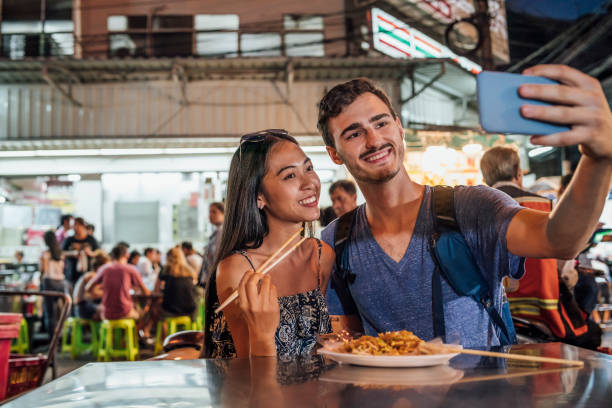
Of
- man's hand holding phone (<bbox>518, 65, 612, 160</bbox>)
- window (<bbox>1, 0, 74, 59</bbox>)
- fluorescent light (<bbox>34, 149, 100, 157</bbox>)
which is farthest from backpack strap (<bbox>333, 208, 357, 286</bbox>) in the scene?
window (<bbox>1, 0, 74, 59</bbox>)

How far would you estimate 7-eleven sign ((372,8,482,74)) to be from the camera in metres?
10.3

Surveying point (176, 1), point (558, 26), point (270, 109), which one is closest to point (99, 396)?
point (270, 109)

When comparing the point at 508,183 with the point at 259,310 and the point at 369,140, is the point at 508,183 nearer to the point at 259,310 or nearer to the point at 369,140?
the point at 369,140

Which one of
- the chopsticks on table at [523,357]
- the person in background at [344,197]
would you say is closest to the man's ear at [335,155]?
the chopsticks on table at [523,357]

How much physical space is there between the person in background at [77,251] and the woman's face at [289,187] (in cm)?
762

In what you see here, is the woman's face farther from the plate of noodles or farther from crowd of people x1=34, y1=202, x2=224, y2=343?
crowd of people x1=34, y1=202, x2=224, y2=343

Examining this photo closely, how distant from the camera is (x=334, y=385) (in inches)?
43.6

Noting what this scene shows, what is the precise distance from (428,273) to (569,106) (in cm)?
99

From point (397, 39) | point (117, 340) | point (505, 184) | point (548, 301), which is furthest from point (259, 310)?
point (397, 39)

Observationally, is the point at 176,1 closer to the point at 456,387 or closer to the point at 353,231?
the point at 353,231

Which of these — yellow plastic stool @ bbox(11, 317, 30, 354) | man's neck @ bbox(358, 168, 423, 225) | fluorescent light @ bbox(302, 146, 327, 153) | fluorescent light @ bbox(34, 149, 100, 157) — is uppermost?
fluorescent light @ bbox(34, 149, 100, 157)

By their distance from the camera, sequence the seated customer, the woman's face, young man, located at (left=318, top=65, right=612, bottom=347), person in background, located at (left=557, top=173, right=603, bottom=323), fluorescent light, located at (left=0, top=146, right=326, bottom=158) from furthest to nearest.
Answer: fluorescent light, located at (left=0, top=146, right=326, bottom=158), the seated customer, person in background, located at (left=557, top=173, right=603, bottom=323), the woman's face, young man, located at (left=318, top=65, right=612, bottom=347)

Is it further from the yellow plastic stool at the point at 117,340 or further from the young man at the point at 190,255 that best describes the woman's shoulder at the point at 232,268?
the young man at the point at 190,255

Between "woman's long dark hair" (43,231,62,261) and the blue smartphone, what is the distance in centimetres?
853
